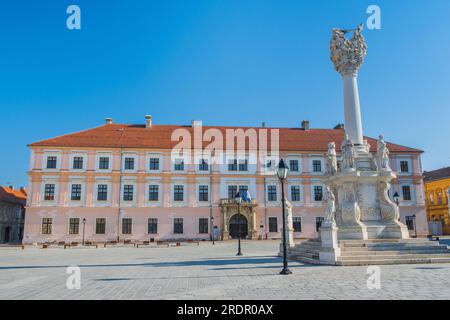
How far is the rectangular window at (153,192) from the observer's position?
4138 cm

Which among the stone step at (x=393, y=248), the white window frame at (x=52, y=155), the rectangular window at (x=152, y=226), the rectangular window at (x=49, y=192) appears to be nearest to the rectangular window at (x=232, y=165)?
the rectangular window at (x=152, y=226)

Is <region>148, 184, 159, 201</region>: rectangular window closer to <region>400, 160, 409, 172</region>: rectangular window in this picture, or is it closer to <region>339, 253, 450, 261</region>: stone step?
<region>400, 160, 409, 172</region>: rectangular window

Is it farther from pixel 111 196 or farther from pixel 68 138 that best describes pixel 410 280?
pixel 68 138

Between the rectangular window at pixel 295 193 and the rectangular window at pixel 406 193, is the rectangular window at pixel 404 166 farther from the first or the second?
the rectangular window at pixel 295 193

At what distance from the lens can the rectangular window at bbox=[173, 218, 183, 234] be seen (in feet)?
135

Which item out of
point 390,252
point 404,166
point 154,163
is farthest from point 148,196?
point 404,166

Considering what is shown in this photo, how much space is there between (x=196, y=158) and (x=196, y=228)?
324 inches

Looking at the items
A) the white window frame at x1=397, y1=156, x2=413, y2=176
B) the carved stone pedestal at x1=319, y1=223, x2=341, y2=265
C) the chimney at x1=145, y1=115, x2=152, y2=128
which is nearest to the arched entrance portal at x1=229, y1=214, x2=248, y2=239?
the chimney at x1=145, y1=115, x2=152, y2=128

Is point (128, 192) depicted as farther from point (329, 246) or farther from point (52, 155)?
point (329, 246)

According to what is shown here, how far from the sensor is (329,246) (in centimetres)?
1330

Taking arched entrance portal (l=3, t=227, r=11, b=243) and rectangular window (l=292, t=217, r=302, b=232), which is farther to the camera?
arched entrance portal (l=3, t=227, r=11, b=243)

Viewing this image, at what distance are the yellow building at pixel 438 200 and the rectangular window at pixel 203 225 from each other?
108 ft

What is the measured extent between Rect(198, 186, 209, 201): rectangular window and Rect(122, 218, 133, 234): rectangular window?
8.30 meters
